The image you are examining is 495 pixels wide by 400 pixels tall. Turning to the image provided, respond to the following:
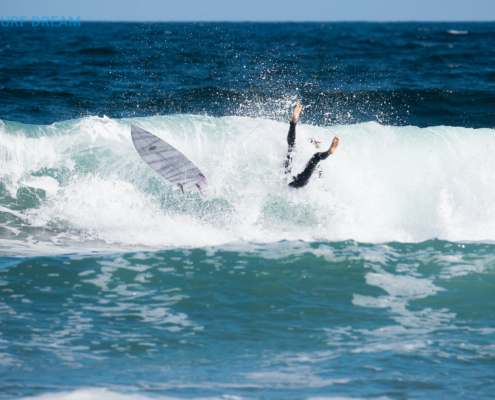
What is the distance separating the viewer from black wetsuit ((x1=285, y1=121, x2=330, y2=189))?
8152 mm

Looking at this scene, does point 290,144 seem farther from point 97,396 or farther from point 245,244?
point 97,396

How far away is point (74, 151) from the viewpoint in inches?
402

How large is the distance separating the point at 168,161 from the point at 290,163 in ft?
7.74

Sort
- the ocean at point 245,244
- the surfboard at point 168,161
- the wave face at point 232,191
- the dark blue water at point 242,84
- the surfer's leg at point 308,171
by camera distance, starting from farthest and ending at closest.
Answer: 1. the dark blue water at point 242,84
2. the surfboard at point 168,161
3. the wave face at point 232,191
4. the surfer's leg at point 308,171
5. the ocean at point 245,244

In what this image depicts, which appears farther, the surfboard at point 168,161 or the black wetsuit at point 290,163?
the surfboard at point 168,161

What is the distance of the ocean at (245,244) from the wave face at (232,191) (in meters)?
0.04

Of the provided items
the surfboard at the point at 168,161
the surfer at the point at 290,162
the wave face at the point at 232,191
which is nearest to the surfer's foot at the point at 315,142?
the wave face at the point at 232,191

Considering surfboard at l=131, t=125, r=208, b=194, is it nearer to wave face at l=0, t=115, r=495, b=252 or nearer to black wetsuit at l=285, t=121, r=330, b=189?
wave face at l=0, t=115, r=495, b=252

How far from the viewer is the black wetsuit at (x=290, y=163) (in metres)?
8.15

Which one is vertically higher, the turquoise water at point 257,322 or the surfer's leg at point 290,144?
the surfer's leg at point 290,144

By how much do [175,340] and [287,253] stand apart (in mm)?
2341

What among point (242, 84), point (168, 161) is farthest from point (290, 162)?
point (242, 84)

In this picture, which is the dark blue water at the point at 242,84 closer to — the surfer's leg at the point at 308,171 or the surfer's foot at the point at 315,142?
the surfer's foot at the point at 315,142

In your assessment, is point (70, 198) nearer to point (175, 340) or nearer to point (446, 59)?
point (175, 340)
